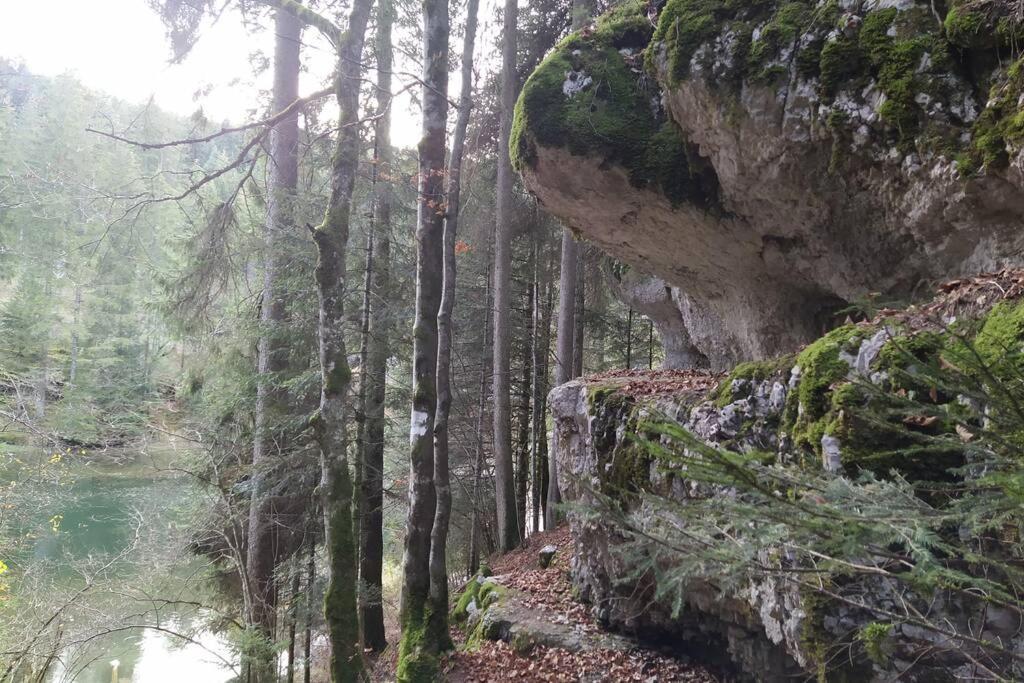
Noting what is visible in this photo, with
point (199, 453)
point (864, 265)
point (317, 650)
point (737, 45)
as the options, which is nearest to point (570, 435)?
point (864, 265)

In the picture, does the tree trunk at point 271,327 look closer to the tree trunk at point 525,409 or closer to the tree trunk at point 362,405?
the tree trunk at point 362,405

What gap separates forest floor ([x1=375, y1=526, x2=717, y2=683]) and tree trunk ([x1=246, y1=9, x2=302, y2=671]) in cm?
245

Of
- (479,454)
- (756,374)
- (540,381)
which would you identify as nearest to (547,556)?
(479,454)

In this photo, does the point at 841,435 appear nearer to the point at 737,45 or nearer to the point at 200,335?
the point at 737,45

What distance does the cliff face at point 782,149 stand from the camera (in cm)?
364

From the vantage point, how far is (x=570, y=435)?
258 inches

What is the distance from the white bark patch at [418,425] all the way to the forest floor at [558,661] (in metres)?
2.51

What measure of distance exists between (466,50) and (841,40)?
5787mm

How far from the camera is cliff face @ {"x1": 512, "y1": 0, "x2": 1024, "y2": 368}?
3.64m

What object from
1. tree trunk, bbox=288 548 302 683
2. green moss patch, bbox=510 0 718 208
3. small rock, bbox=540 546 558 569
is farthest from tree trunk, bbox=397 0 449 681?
small rock, bbox=540 546 558 569

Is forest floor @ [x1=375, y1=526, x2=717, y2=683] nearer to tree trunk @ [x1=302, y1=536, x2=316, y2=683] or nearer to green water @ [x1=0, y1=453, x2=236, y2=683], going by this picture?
tree trunk @ [x1=302, y1=536, x2=316, y2=683]

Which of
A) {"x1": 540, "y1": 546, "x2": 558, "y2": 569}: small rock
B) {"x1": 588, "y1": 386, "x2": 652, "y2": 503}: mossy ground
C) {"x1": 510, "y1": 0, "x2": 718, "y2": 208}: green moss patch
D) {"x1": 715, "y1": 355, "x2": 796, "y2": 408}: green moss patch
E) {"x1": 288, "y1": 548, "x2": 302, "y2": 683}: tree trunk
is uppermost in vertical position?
{"x1": 510, "y1": 0, "x2": 718, "y2": 208}: green moss patch

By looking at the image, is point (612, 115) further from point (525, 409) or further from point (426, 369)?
point (525, 409)

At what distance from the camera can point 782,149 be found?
Answer: 4727 mm
